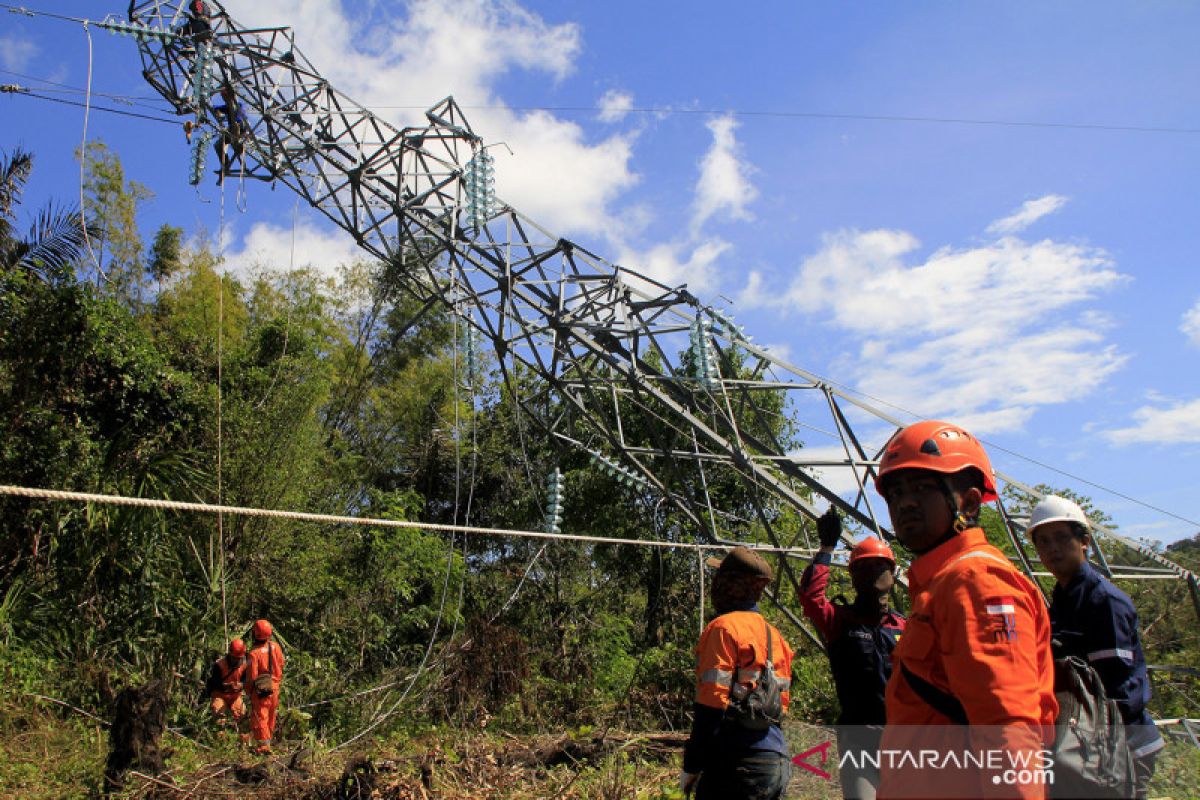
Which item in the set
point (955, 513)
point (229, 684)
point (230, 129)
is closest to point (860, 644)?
point (955, 513)

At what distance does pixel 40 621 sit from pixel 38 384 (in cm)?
296

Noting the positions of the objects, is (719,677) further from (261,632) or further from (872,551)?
(261,632)

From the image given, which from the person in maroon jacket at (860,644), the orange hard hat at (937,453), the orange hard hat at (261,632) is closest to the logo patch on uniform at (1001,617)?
the orange hard hat at (937,453)

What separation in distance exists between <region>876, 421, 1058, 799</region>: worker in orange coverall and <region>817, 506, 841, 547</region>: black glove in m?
1.72

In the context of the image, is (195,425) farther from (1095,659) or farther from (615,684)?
(1095,659)

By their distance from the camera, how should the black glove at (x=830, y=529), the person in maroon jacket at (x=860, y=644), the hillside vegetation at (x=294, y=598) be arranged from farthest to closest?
1. the hillside vegetation at (x=294, y=598)
2. the black glove at (x=830, y=529)
3. the person in maroon jacket at (x=860, y=644)

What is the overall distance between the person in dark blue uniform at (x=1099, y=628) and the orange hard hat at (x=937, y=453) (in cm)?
108

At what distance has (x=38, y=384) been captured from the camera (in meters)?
9.76

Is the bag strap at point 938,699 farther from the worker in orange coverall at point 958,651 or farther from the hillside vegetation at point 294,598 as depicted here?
the hillside vegetation at point 294,598

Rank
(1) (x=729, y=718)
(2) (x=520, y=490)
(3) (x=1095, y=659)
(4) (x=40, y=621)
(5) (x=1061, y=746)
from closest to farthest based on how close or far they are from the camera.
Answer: (5) (x=1061, y=746) → (3) (x=1095, y=659) → (1) (x=729, y=718) → (4) (x=40, y=621) → (2) (x=520, y=490)

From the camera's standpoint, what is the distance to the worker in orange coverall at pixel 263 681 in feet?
26.5

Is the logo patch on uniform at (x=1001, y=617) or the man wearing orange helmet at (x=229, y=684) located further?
the man wearing orange helmet at (x=229, y=684)

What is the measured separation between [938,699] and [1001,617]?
0.79 ft

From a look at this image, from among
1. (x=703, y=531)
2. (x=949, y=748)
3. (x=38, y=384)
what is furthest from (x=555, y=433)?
(x=949, y=748)
